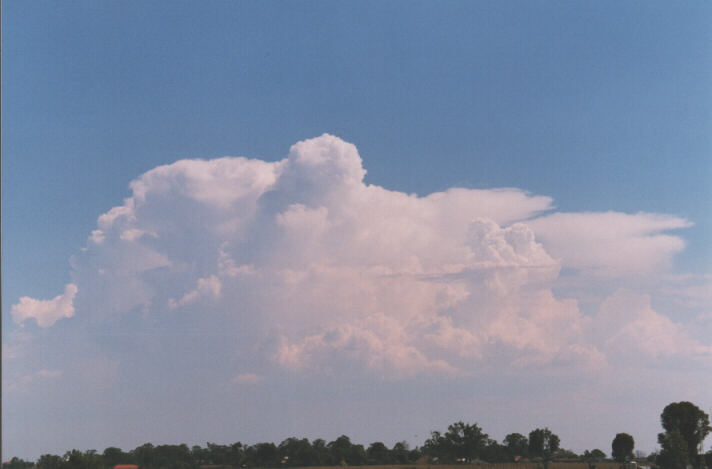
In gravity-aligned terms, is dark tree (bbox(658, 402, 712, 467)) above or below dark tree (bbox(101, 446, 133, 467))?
above

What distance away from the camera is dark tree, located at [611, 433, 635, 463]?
488 ft

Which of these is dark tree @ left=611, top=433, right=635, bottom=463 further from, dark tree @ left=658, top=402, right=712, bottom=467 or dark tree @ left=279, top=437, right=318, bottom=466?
dark tree @ left=279, top=437, right=318, bottom=466

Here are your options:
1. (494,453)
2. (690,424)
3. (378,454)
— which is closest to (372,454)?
(378,454)

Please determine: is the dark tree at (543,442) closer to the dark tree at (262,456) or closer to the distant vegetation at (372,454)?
the distant vegetation at (372,454)

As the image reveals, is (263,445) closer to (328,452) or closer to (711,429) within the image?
(328,452)

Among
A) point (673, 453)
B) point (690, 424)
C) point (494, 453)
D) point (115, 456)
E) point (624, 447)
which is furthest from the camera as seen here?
point (494, 453)

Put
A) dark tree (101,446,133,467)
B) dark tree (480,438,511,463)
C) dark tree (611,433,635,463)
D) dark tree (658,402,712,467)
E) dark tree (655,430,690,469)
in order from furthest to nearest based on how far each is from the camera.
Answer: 1. dark tree (480,438,511,463)
2. dark tree (101,446,133,467)
3. dark tree (611,433,635,463)
4. dark tree (658,402,712,467)
5. dark tree (655,430,690,469)

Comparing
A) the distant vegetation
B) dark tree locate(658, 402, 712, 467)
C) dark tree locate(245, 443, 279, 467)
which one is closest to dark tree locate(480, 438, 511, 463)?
the distant vegetation

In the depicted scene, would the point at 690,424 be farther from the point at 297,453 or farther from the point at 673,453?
the point at 297,453

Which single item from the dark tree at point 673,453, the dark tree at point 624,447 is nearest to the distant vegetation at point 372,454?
the dark tree at point 624,447

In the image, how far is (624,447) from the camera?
14925 centimetres

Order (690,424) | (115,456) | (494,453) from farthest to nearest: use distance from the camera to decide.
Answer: (494,453) < (115,456) < (690,424)

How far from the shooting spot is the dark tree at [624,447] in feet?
488

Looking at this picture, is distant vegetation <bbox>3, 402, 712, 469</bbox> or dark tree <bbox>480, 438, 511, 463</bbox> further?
dark tree <bbox>480, 438, 511, 463</bbox>
